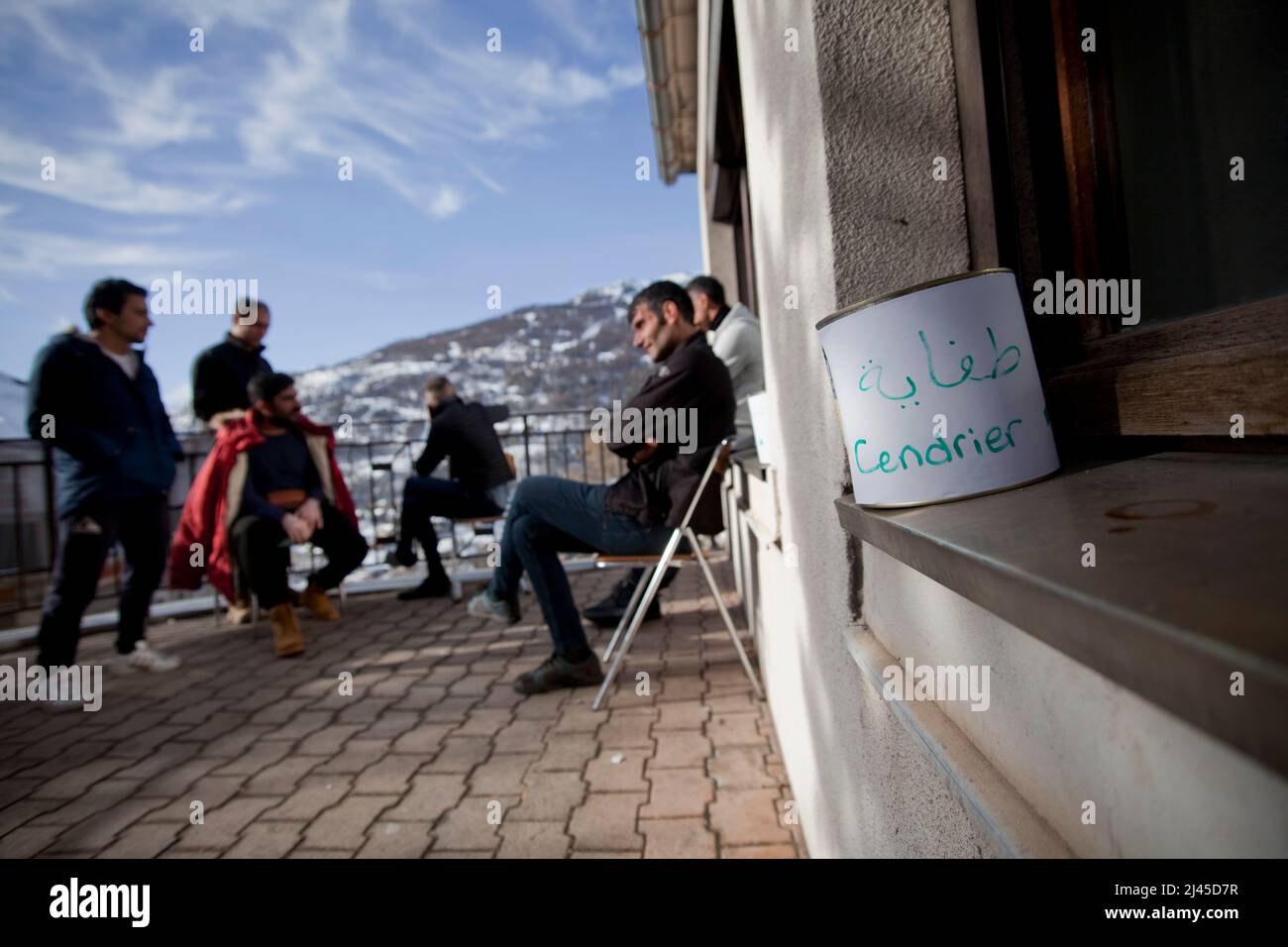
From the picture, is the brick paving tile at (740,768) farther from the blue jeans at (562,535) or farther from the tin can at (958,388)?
the tin can at (958,388)

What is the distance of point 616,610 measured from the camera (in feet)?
16.4

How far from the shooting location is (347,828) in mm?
2490

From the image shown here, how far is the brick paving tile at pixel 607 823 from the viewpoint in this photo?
2281 mm

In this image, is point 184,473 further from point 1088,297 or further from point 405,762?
point 1088,297

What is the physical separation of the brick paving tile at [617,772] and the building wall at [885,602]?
23.6 inches

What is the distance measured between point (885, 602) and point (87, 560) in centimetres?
448

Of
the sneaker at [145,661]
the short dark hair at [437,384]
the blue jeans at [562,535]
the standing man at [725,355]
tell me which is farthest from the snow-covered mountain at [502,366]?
the blue jeans at [562,535]

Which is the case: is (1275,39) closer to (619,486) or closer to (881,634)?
(881,634)

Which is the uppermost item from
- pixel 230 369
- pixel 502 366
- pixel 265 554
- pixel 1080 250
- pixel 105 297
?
pixel 502 366

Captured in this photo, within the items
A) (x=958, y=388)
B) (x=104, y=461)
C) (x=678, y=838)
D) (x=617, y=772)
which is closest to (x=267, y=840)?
(x=617, y=772)

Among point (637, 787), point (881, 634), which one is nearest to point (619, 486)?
point (637, 787)

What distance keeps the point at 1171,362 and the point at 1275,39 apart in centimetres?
40
